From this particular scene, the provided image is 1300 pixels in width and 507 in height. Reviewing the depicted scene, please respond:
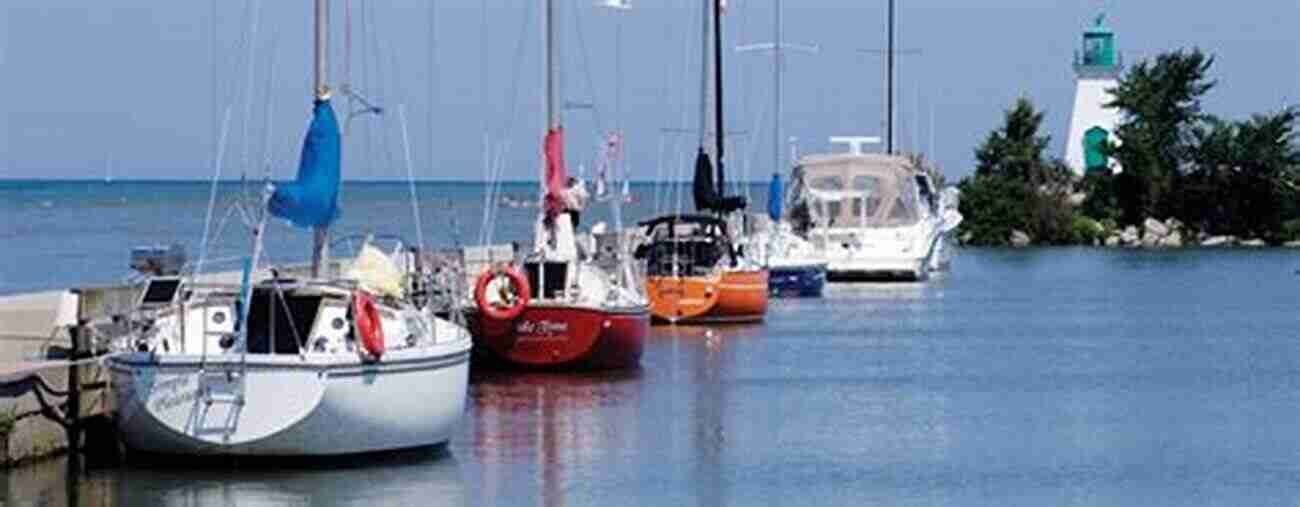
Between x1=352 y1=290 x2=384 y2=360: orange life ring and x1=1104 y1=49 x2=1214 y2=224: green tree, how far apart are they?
8317cm

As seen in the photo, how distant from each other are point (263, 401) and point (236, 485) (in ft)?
2.71

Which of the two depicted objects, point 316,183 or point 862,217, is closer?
point 316,183

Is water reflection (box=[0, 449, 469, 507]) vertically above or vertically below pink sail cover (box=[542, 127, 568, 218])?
below

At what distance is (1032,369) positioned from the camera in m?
44.0

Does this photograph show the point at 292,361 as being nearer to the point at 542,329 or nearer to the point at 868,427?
the point at 868,427

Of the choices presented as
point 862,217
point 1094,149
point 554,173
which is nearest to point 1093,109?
point 1094,149

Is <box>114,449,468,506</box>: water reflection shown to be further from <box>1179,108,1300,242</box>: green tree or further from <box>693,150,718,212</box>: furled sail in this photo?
<box>1179,108,1300,242</box>: green tree

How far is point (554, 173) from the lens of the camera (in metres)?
39.3

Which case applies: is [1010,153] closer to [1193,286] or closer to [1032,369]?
[1193,286]

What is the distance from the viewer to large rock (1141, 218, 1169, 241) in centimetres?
10919

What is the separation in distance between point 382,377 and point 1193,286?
52.4 meters

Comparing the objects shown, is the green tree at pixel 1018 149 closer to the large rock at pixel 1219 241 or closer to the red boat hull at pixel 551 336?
the large rock at pixel 1219 241

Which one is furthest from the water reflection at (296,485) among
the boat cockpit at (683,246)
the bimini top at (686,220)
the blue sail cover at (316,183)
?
the bimini top at (686,220)

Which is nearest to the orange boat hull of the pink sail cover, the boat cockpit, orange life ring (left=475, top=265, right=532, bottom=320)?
the boat cockpit
